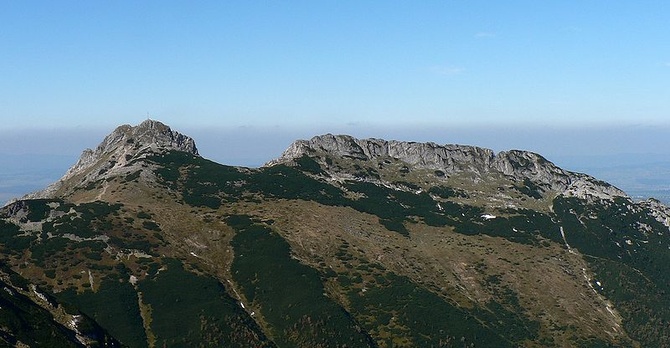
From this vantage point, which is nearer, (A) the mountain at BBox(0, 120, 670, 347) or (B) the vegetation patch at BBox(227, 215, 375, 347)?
(B) the vegetation patch at BBox(227, 215, 375, 347)

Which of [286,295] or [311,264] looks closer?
[286,295]

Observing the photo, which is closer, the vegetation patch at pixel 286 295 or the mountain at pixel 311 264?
the vegetation patch at pixel 286 295

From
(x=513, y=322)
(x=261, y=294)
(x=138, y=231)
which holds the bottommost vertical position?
(x=513, y=322)

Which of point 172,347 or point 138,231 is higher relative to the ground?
point 138,231

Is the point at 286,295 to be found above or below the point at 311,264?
below

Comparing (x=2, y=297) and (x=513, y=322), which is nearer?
(x=2, y=297)

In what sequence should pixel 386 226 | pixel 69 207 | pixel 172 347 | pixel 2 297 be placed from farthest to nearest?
pixel 386 226
pixel 69 207
pixel 172 347
pixel 2 297

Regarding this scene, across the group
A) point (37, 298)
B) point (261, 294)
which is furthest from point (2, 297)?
point (261, 294)

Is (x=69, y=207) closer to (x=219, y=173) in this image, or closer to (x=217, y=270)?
(x=217, y=270)
